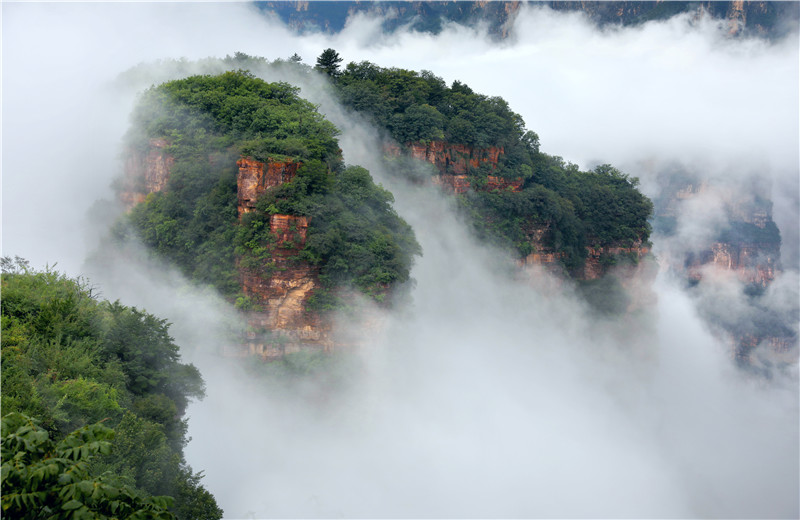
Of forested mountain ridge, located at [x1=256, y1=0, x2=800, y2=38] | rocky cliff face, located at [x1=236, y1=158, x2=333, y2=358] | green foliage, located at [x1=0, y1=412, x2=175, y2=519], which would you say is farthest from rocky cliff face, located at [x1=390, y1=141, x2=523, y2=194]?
forested mountain ridge, located at [x1=256, y1=0, x2=800, y2=38]

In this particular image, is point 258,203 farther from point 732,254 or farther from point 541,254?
point 732,254

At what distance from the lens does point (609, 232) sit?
64.1 m

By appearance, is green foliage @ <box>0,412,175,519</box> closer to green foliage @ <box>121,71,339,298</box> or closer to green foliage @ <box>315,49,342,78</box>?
green foliage @ <box>121,71,339,298</box>

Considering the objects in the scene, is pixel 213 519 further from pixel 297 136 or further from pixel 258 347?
pixel 297 136

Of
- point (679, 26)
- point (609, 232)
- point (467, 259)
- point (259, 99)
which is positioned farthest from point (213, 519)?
point (679, 26)

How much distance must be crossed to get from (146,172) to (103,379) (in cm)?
2212

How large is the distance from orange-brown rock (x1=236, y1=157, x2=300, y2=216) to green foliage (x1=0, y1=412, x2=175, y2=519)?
2775 centimetres

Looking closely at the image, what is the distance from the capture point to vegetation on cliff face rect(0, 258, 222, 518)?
59.9ft

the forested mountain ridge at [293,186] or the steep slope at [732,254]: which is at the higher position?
the steep slope at [732,254]

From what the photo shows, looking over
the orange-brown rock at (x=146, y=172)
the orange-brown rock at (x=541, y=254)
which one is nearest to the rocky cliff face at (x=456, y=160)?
the orange-brown rock at (x=541, y=254)

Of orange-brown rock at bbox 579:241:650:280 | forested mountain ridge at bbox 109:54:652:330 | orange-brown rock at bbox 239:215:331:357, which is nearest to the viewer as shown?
orange-brown rock at bbox 239:215:331:357

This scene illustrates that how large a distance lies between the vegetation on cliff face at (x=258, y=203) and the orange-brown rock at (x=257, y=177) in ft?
1.51

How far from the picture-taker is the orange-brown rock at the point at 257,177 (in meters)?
35.7

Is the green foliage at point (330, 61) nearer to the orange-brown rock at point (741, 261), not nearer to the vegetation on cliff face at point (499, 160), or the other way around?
the vegetation on cliff face at point (499, 160)
